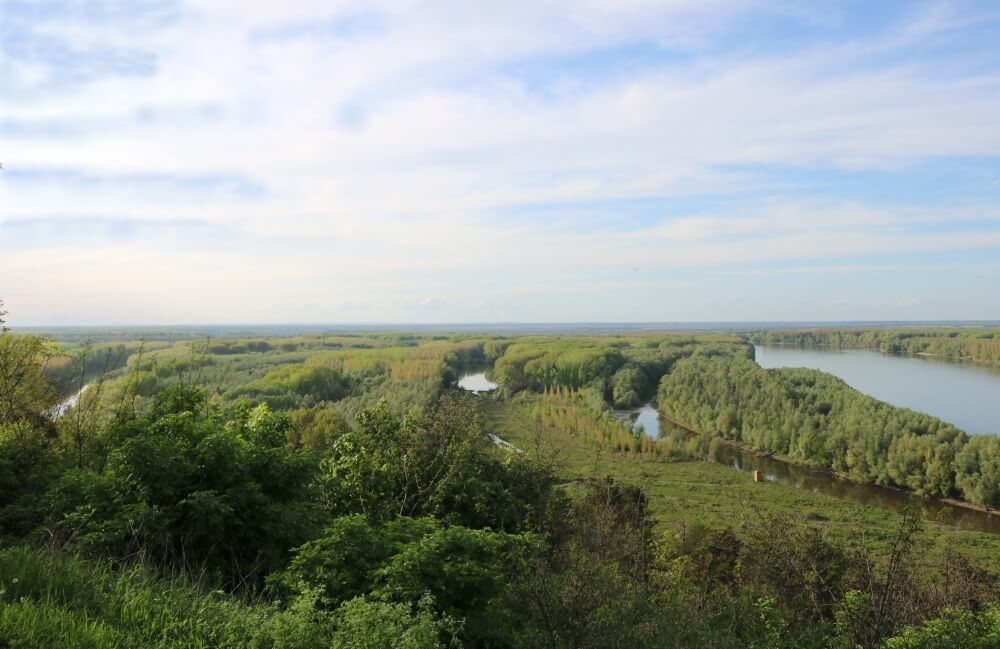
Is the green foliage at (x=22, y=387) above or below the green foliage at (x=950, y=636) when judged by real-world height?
above

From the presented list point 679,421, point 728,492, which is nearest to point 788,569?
point 728,492

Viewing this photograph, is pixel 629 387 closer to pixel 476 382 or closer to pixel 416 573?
pixel 476 382

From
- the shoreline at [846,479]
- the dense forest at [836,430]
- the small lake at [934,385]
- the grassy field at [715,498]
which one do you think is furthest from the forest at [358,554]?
the small lake at [934,385]

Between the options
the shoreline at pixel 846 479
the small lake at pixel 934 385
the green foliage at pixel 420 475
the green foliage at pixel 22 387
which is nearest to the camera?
the green foliage at pixel 22 387

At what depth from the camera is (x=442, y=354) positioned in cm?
8006

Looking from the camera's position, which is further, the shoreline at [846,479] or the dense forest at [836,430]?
the dense forest at [836,430]

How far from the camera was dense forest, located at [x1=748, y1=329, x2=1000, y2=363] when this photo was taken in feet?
359

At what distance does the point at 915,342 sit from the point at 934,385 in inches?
2850

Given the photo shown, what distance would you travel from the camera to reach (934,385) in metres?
71.7

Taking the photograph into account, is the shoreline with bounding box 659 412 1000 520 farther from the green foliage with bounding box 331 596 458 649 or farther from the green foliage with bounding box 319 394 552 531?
the green foliage with bounding box 331 596 458 649

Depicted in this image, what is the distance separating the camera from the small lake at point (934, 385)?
51.6 m

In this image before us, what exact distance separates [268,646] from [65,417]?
8944 millimetres

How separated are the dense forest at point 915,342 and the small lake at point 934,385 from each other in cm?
580

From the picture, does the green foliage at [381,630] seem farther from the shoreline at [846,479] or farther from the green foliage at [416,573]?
the shoreline at [846,479]
